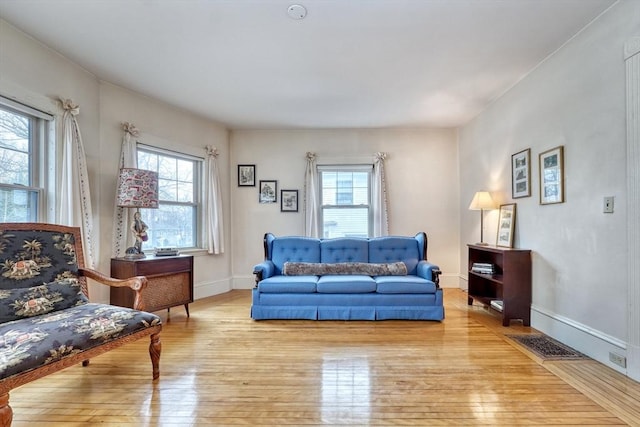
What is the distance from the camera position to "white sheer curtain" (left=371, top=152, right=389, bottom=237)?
196 inches

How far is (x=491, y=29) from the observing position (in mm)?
2441

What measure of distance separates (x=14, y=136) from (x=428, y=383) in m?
3.89

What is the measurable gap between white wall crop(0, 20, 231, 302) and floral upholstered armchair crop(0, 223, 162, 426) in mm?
1013

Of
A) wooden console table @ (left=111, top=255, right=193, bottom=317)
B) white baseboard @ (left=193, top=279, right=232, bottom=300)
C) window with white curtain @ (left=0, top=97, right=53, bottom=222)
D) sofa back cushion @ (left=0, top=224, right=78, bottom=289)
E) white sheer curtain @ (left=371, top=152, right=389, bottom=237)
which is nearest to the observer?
sofa back cushion @ (left=0, top=224, right=78, bottom=289)

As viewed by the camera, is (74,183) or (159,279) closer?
(74,183)

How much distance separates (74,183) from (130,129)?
1.01m

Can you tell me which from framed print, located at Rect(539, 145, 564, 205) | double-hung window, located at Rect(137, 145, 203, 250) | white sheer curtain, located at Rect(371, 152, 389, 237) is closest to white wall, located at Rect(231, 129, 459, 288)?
white sheer curtain, located at Rect(371, 152, 389, 237)

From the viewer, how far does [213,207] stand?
4.67 meters

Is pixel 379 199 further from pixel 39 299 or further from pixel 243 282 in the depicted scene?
pixel 39 299

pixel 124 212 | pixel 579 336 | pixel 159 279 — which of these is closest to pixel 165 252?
pixel 159 279

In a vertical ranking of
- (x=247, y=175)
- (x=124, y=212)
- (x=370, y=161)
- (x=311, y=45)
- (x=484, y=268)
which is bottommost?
(x=484, y=268)

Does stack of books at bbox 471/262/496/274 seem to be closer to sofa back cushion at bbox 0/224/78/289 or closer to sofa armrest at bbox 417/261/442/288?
sofa armrest at bbox 417/261/442/288

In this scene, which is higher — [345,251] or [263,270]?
[345,251]

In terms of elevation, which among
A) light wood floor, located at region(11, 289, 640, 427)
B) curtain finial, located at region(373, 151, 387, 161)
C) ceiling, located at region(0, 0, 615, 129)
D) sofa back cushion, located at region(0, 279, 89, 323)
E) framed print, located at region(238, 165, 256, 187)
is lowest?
light wood floor, located at region(11, 289, 640, 427)
